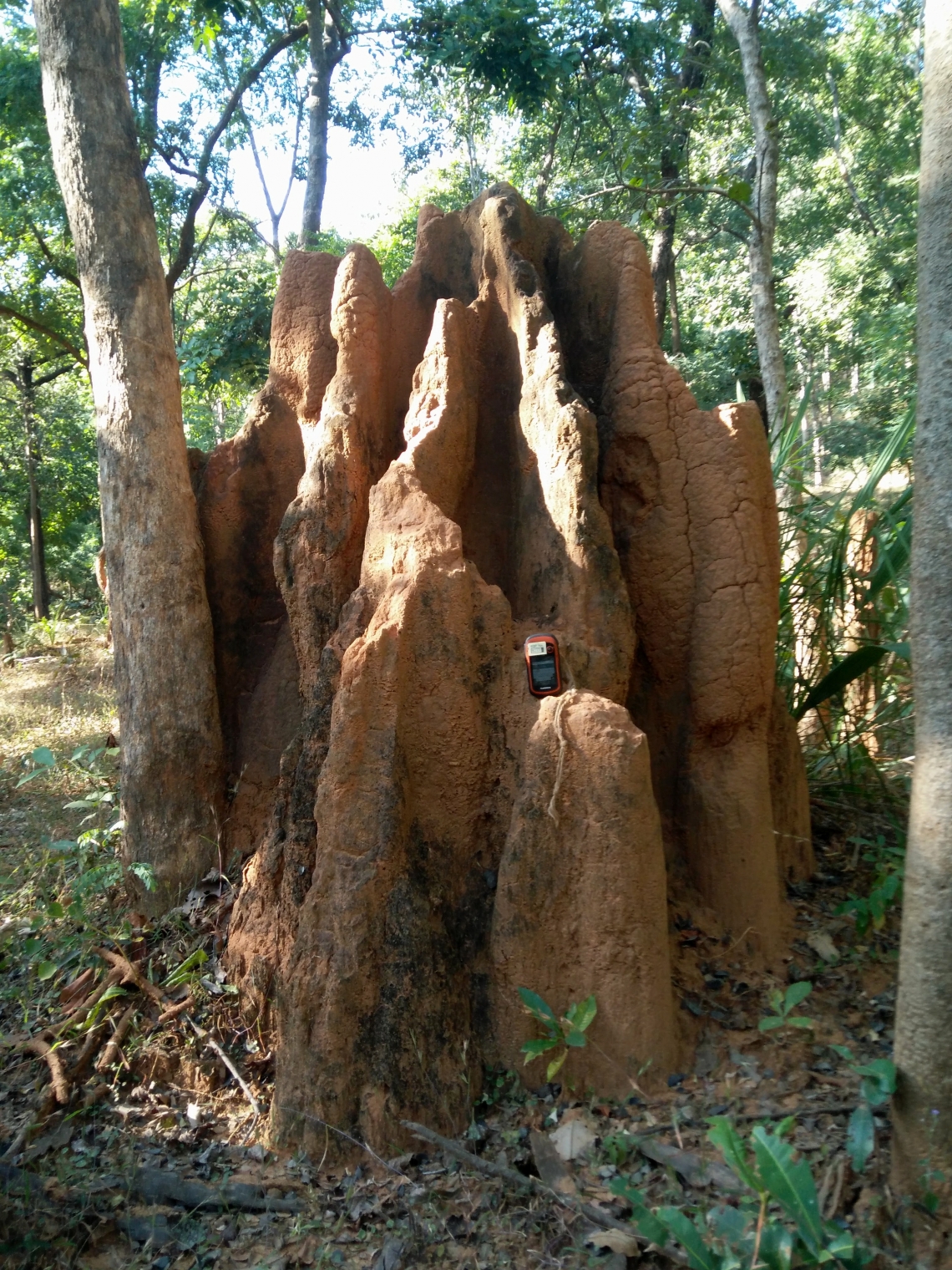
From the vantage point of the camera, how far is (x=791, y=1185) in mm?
2268

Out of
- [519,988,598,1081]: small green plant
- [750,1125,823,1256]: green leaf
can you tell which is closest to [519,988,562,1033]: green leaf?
[519,988,598,1081]: small green plant

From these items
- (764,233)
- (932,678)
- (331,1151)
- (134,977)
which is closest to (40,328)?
(764,233)

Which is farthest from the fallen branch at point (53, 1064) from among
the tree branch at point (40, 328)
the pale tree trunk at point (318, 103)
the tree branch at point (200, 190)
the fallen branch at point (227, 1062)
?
the pale tree trunk at point (318, 103)

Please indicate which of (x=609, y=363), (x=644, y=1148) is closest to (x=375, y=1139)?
(x=644, y=1148)

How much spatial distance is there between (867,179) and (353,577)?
18.4 meters

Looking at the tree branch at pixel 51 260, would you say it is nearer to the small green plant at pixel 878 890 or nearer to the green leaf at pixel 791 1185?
the small green plant at pixel 878 890

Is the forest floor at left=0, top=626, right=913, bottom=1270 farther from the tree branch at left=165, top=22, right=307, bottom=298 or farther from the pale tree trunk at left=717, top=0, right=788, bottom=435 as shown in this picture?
the tree branch at left=165, top=22, right=307, bottom=298

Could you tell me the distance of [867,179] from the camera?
18656 mm

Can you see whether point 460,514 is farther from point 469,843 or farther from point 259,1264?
point 259,1264

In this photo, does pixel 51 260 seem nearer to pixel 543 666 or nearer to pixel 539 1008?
pixel 543 666

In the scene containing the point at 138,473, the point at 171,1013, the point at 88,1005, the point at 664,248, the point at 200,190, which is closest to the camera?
the point at 171,1013

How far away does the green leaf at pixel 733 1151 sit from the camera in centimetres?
231

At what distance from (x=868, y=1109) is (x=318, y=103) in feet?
42.1

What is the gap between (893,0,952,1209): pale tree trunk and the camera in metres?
2.36
